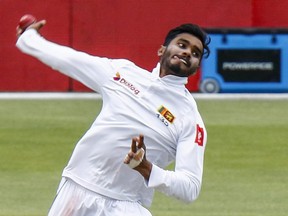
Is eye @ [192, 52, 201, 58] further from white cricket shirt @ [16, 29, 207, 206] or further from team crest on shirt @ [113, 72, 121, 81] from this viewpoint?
team crest on shirt @ [113, 72, 121, 81]

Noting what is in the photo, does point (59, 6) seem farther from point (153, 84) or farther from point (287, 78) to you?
point (153, 84)

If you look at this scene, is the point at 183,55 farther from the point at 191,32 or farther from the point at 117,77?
the point at 117,77

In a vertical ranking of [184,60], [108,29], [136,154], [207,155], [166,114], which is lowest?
[136,154]

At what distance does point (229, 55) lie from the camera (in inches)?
843

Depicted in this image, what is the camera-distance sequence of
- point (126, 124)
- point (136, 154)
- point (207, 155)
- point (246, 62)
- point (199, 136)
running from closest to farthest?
1. point (136, 154)
2. point (199, 136)
3. point (126, 124)
4. point (207, 155)
5. point (246, 62)

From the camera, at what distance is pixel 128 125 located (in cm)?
651

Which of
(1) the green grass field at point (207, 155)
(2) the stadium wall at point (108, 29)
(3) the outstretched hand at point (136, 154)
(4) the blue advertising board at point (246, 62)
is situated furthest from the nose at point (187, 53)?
(2) the stadium wall at point (108, 29)

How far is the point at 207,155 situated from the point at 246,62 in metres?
6.24

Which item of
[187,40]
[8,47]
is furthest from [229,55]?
[187,40]

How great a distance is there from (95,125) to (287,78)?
49.6 feet

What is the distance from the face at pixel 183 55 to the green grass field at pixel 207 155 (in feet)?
17.4

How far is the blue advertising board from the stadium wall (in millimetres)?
511

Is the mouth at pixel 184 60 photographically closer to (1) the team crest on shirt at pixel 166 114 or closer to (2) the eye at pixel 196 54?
(2) the eye at pixel 196 54

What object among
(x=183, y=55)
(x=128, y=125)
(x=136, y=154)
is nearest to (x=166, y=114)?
(x=128, y=125)
